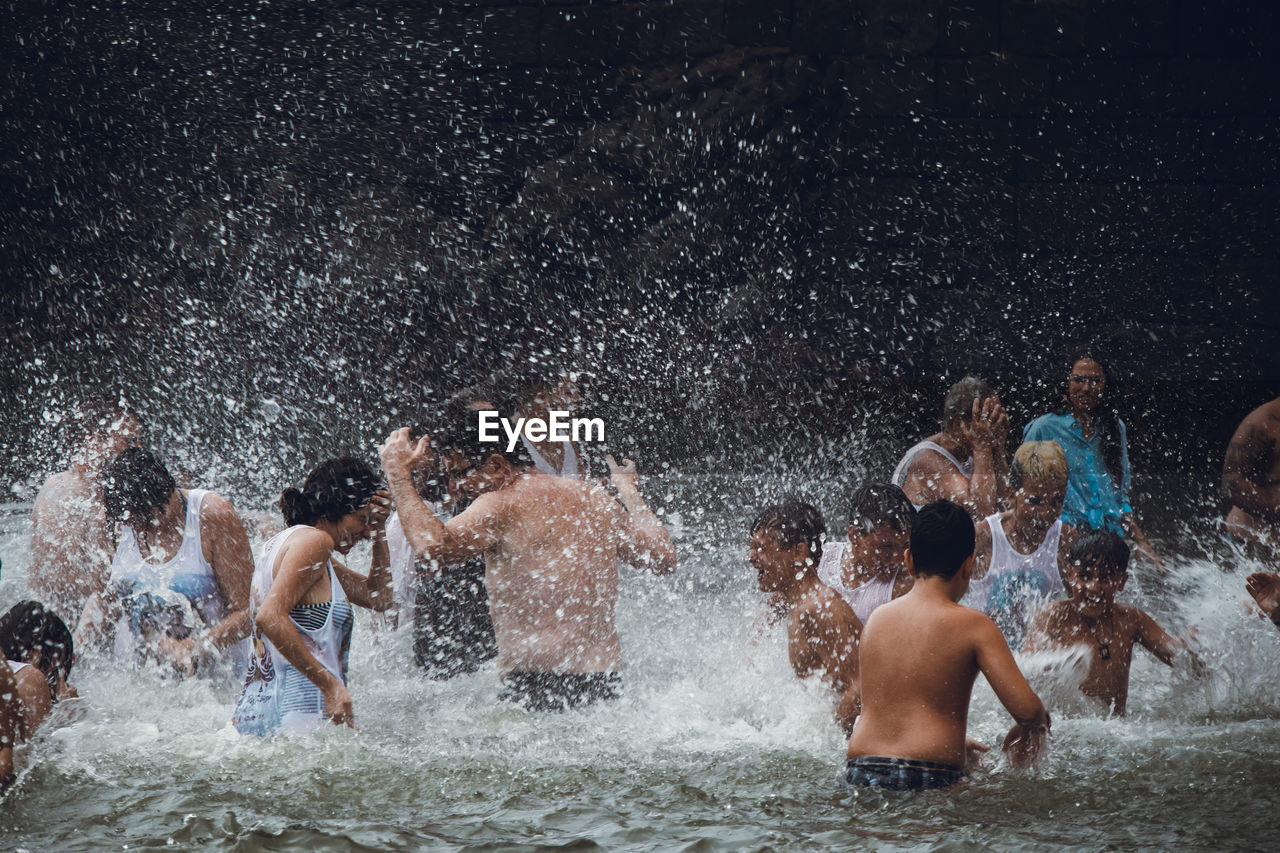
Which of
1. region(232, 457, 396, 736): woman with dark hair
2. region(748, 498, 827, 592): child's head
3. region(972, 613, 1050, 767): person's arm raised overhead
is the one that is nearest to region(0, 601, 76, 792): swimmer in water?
region(232, 457, 396, 736): woman with dark hair

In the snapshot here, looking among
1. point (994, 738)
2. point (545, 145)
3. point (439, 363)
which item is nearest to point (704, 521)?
point (439, 363)

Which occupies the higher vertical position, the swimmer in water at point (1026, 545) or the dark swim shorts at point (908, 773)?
the swimmer in water at point (1026, 545)

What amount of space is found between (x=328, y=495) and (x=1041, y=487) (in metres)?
2.25

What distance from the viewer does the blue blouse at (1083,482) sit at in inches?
180

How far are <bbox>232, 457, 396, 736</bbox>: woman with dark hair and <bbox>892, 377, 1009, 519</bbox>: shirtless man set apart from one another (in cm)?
197

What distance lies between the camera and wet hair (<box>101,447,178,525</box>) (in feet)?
11.5

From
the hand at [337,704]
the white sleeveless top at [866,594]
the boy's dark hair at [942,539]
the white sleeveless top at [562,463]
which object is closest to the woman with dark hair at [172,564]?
the hand at [337,704]

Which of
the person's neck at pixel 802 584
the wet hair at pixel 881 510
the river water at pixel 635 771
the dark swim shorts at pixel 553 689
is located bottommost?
the river water at pixel 635 771

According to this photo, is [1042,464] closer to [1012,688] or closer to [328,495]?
[1012,688]

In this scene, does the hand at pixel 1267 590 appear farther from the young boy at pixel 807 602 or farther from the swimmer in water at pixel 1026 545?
the young boy at pixel 807 602

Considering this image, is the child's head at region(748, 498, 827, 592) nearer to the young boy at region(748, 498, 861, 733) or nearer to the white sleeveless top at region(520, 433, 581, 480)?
the young boy at region(748, 498, 861, 733)

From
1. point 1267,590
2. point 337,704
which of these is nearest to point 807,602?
point 337,704

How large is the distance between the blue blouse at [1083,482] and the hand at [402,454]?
243cm

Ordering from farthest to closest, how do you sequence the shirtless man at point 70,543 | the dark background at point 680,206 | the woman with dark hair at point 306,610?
the dark background at point 680,206 < the shirtless man at point 70,543 < the woman with dark hair at point 306,610
